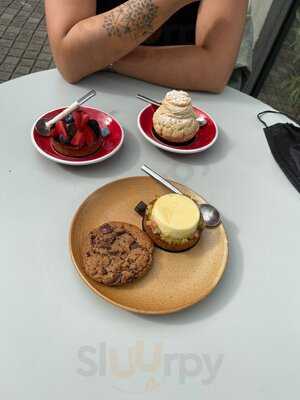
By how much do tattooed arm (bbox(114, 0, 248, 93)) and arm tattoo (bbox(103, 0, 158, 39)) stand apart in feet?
0.35

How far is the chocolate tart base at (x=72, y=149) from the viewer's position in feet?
3.16

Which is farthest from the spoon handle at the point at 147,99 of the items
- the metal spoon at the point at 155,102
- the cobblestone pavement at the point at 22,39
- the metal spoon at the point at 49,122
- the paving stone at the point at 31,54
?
the paving stone at the point at 31,54

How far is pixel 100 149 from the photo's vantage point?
1.02m

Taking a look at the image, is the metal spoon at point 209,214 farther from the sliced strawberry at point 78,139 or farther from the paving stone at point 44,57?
the paving stone at point 44,57

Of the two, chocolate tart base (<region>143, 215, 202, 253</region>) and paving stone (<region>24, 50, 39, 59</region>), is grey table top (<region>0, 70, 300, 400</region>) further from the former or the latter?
paving stone (<region>24, 50, 39, 59</region>)

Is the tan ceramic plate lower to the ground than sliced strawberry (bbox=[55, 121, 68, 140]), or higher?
lower

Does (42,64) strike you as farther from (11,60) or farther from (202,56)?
(202,56)

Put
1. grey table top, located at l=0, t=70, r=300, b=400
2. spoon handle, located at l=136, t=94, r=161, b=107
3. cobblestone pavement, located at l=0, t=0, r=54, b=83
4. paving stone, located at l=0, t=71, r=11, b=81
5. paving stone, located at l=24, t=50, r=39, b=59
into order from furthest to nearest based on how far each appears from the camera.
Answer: paving stone, located at l=24, t=50, r=39, b=59 → cobblestone pavement, located at l=0, t=0, r=54, b=83 → paving stone, located at l=0, t=71, r=11, b=81 → spoon handle, located at l=136, t=94, r=161, b=107 → grey table top, located at l=0, t=70, r=300, b=400

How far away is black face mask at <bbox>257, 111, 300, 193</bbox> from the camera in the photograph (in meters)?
1.07

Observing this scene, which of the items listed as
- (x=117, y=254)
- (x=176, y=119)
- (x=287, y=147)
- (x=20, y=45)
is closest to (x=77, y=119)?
(x=176, y=119)

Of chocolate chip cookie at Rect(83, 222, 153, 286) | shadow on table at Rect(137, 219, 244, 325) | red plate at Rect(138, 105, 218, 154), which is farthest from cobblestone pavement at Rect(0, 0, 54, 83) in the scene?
shadow on table at Rect(137, 219, 244, 325)

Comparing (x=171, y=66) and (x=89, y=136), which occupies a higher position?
(x=171, y=66)

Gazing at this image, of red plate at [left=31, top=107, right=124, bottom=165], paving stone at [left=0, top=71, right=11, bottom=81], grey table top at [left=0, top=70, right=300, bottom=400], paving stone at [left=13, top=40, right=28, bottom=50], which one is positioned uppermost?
red plate at [left=31, top=107, right=124, bottom=165]

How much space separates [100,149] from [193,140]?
27 cm
